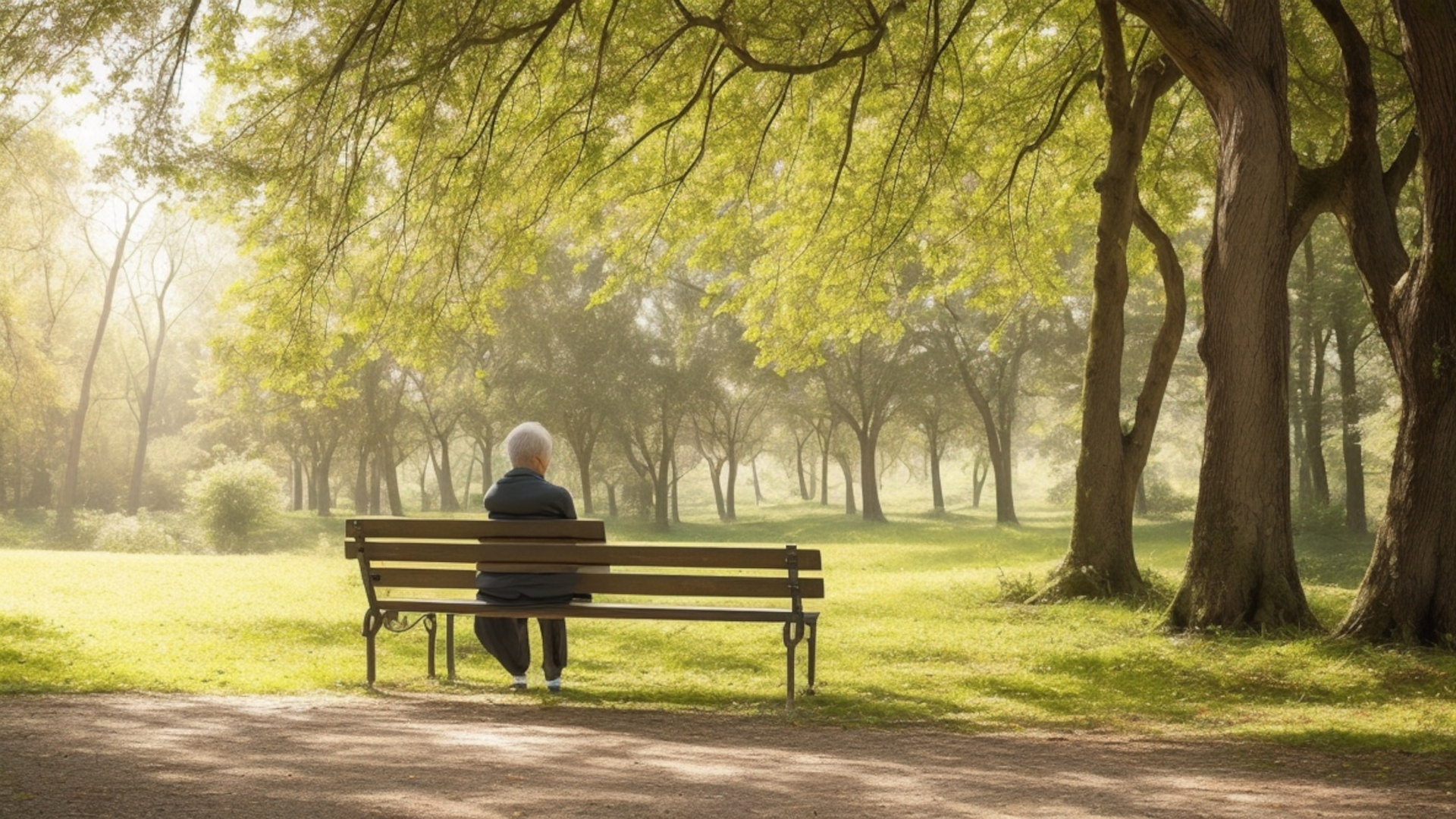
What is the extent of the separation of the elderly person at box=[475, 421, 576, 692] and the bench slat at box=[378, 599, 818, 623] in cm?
11

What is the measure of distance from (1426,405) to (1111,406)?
476 centimetres

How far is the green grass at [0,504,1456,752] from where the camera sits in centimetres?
772

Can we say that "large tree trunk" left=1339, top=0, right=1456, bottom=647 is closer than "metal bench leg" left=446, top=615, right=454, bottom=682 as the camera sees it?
No

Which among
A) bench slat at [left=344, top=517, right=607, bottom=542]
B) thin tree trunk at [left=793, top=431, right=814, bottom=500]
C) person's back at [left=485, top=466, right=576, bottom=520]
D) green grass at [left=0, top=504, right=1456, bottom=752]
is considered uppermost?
thin tree trunk at [left=793, top=431, right=814, bottom=500]

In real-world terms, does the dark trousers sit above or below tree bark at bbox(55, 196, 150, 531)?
below

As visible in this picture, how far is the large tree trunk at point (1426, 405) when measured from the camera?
360 inches

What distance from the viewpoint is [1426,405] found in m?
9.61

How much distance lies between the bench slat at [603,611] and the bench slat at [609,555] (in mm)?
272

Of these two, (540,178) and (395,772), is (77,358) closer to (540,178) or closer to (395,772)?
(540,178)

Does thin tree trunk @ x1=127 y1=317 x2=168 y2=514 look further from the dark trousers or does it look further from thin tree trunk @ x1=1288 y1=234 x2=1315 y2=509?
the dark trousers

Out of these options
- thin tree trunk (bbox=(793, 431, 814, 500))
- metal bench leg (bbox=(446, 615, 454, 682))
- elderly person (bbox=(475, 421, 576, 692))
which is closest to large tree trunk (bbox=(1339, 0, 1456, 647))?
elderly person (bbox=(475, 421, 576, 692))

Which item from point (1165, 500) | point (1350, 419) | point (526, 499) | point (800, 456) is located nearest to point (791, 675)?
point (526, 499)

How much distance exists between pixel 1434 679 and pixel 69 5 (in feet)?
35.5

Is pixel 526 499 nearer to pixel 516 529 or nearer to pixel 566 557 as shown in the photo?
pixel 516 529
